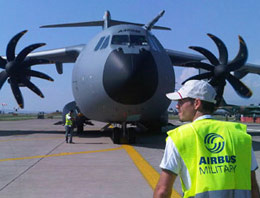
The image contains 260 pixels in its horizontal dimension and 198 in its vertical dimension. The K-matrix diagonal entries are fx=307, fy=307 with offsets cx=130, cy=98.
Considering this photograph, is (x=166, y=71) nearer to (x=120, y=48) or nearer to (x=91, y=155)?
(x=120, y=48)

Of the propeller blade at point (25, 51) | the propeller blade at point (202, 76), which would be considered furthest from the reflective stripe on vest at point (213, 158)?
the propeller blade at point (25, 51)

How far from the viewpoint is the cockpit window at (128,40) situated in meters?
10.6

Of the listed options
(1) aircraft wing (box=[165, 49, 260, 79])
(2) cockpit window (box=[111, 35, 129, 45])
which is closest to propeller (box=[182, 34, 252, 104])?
(1) aircraft wing (box=[165, 49, 260, 79])

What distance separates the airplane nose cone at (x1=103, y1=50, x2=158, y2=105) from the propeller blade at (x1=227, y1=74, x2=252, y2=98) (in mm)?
6594

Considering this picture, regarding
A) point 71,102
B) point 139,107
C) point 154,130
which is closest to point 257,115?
point 154,130

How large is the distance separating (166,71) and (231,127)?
852 cm

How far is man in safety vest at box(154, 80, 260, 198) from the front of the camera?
185 cm

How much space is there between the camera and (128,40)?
1057 cm

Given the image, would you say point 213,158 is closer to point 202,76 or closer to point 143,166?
point 143,166

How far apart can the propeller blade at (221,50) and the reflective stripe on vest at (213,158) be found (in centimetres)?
1301

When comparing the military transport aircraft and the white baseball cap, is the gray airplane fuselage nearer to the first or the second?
the military transport aircraft

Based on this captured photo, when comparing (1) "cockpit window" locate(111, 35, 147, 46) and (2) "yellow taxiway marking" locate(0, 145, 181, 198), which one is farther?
(1) "cockpit window" locate(111, 35, 147, 46)

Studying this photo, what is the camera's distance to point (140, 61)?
9398 millimetres

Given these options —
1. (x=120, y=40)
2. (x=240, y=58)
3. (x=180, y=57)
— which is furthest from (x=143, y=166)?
(x=180, y=57)
